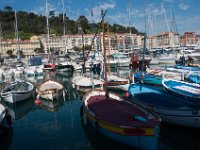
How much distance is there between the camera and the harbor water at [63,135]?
13952 millimetres

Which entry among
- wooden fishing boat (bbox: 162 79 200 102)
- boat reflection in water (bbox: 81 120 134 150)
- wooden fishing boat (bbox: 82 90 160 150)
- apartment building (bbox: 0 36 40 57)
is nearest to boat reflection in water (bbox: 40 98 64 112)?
wooden fishing boat (bbox: 82 90 160 150)

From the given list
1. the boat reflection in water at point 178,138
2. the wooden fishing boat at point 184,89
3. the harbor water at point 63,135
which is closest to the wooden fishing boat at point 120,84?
the wooden fishing boat at point 184,89

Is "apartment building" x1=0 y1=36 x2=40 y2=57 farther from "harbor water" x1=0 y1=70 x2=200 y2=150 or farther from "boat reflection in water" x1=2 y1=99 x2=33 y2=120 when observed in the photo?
"harbor water" x1=0 y1=70 x2=200 y2=150

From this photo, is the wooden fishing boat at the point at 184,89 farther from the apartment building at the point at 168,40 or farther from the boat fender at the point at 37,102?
the apartment building at the point at 168,40

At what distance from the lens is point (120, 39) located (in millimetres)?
125625

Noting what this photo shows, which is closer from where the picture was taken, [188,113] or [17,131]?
[188,113]

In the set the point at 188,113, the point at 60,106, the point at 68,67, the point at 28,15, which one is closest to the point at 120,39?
the point at 68,67

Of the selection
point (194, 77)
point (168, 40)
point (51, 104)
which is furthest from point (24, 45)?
point (194, 77)

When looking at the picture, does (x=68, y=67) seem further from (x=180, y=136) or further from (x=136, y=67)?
(x=180, y=136)

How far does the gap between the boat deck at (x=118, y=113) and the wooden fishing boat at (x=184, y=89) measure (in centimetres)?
529

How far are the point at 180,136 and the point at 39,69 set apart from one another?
120 ft

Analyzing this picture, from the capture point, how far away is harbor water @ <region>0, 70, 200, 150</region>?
45.8 ft

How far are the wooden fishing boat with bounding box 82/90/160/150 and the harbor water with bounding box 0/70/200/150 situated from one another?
1.17 metres

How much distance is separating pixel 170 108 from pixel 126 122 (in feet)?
14.4
